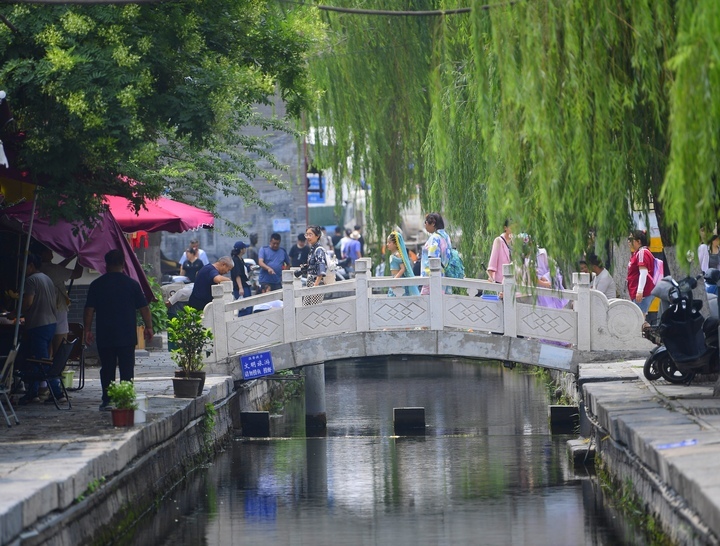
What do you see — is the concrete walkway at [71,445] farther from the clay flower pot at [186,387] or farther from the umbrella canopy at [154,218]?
the umbrella canopy at [154,218]

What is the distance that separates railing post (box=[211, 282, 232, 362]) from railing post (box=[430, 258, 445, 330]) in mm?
2581

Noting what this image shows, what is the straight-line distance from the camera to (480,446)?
1534 cm

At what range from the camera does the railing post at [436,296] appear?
633 inches

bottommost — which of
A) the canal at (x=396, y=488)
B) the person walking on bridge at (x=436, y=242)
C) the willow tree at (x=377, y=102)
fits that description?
the canal at (x=396, y=488)

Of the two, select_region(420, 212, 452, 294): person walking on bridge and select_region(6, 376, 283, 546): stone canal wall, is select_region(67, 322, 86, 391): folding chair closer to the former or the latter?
select_region(6, 376, 283, 546): stone canal wall

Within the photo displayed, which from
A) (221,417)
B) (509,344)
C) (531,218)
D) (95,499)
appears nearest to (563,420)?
(509,344)

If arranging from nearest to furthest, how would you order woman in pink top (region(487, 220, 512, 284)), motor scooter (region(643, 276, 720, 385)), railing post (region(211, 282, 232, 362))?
motor scooter (region(643, 276, 720, 385)) → railing post (region(211, 282, 232, 362)) → woman in pink top (region(487, 220, 512, 284))

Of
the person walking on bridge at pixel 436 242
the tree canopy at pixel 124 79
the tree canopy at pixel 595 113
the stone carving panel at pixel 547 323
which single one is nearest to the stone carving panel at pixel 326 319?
the person walking on bridge at pixel 436 242

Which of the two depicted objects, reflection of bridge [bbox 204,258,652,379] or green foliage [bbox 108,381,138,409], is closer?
green foliage [bbox 108,381,138,409]

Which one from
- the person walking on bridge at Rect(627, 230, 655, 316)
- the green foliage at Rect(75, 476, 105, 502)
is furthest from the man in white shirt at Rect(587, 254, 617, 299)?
the green foliage at Rect(75, 476, 105, 502)

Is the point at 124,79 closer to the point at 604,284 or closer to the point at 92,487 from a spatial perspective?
the point at 92,487

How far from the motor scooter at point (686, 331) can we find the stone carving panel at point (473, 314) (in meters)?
3.24

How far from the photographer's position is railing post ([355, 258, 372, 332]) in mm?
16125

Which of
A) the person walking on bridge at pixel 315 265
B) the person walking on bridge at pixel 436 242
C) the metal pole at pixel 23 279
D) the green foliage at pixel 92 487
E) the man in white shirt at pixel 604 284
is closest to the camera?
the green foliage at pixel 92 487
